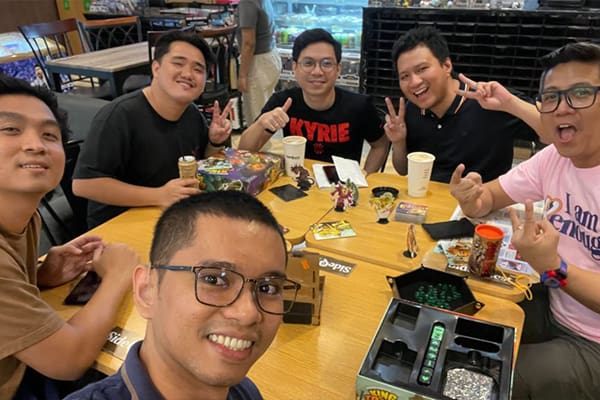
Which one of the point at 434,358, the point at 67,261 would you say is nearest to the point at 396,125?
the point at 434,358

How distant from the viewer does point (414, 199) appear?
6.29 ft

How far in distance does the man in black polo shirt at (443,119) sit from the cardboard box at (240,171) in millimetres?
646

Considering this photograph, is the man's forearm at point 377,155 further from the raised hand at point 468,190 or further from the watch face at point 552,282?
the watch face at point 552,282

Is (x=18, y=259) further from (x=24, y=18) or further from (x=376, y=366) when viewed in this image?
(x=24, y=18)

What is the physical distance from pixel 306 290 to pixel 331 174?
0.94m

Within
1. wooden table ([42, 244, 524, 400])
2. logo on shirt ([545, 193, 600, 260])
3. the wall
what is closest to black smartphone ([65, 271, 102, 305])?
wooden table ([42, 244, 524, 400])

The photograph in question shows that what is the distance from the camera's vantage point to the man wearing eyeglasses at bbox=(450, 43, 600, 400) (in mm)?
1293

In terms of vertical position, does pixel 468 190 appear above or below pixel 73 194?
above

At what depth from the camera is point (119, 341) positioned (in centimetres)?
114

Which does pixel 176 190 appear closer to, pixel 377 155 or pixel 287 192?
pixel 287 192

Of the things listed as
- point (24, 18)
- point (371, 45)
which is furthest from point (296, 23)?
point (24, 18)

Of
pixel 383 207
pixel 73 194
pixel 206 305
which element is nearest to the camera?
pixel 206 305

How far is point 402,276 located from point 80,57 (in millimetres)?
3774

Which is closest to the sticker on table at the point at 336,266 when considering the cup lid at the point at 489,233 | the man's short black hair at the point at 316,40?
the cup lid at the point at 489,233
